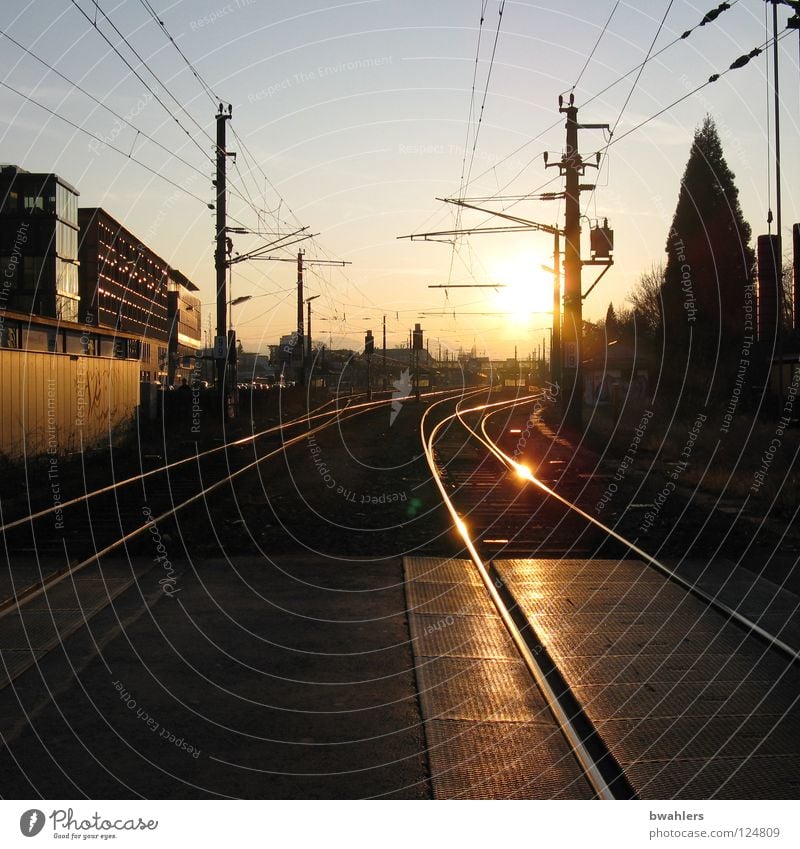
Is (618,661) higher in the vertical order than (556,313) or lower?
lower

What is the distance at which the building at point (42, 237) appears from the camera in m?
54.1

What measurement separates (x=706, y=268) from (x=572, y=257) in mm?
13982

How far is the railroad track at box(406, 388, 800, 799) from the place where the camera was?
419 cm

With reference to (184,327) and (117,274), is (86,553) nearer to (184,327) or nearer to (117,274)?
A: (117,274)

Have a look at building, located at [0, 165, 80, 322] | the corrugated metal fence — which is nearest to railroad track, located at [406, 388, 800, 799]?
the corrugated metal fence

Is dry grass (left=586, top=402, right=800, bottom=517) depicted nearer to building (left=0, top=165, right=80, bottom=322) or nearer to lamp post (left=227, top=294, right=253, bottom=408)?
lamp post (left=227, top=294, right=253, bottom=408)

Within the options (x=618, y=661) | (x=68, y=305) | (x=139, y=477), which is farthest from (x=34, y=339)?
(x=68, y=305)

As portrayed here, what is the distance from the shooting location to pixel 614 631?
21.1 ft

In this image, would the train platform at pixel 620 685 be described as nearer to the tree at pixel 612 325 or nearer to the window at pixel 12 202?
the window at pixel 12 202

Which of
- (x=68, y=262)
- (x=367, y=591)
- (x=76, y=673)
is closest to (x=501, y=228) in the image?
(x=367, y=591)

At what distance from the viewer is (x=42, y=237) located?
5416 cm

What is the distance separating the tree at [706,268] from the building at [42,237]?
33.6 meters

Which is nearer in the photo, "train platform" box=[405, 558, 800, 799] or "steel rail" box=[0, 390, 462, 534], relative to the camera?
"train platform" box=[405, 558, 800, 799]

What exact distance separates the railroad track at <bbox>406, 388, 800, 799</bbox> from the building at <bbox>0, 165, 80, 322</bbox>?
162ft
